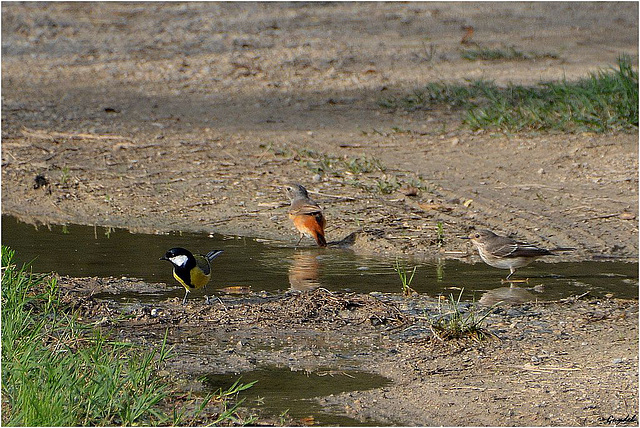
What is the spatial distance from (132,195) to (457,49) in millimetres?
8134

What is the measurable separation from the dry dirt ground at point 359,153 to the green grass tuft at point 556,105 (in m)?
0.20

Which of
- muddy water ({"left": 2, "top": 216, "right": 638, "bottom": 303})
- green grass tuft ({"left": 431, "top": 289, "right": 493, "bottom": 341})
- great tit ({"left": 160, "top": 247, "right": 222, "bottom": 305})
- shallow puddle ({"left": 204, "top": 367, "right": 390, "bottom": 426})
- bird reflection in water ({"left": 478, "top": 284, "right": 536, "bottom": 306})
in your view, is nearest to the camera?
shallow puddle ({"left": 204, "top": 367, "right": 390, "bottom": 426})

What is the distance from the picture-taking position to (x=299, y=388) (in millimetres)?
5246

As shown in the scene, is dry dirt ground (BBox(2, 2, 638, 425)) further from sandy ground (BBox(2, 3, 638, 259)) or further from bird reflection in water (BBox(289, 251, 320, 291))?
bird reflection in water (BBox(289, 251, 320, 291))

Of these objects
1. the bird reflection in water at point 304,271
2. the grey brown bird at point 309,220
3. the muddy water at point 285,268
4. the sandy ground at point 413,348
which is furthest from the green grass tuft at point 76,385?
the grey brown bird at point 309,220

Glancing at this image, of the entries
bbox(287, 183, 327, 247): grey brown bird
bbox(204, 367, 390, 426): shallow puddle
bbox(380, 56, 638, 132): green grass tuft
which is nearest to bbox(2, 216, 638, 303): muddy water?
bbox(287, 183, 327, 247): grey brown bird

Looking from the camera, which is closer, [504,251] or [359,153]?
[504,251]

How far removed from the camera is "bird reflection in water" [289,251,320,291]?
729 centimetres

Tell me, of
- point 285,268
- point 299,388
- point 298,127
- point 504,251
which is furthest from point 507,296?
point 298,127

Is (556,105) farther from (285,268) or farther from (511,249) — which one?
(285,268)

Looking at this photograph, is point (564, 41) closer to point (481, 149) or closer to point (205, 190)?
point (481, 149)

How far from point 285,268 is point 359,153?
3461mm

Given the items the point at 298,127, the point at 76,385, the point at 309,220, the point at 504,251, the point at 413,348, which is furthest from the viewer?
the point at 298,127

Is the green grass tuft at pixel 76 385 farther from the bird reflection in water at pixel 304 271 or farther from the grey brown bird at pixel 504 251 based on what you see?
the grey brown bird at pixel 504 251
